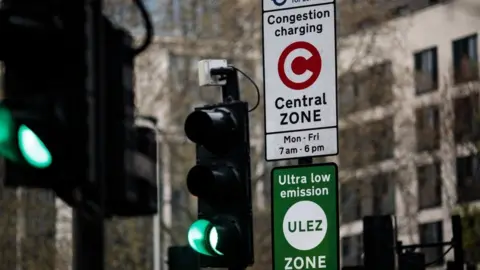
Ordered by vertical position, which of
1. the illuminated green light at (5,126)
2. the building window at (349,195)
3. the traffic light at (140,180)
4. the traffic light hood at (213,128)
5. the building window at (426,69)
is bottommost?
the traffic light at (140,180)

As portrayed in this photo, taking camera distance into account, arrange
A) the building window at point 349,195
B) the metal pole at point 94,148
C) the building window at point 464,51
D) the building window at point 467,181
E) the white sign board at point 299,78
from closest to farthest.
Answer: the metal pole at point 94,148 → the white sign board at point 299,78 → the building window at point 349,195 → the building window at point 467,181 → the building window at point 464,51

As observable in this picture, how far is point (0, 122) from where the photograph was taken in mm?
7094

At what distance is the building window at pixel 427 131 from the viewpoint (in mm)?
47938

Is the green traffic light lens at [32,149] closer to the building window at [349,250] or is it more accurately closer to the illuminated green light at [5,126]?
the illuminated green light at [5,126]

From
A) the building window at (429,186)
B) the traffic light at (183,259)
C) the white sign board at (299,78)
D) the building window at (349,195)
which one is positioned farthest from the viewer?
the building window at (429,186)

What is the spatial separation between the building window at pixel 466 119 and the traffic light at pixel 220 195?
34.1m

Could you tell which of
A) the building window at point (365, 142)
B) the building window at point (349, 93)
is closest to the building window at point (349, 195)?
the building window at point (365, 142)

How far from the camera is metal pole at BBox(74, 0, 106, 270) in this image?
6.97m

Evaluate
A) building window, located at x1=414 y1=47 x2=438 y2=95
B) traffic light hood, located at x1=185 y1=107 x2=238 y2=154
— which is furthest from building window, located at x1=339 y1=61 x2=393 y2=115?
traffic light hood, located at x1=185 y1=107 x2=238 y2=154

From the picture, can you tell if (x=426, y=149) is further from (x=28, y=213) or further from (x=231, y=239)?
(x=231, y=239)

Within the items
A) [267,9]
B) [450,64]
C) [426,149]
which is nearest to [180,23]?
[426,149]

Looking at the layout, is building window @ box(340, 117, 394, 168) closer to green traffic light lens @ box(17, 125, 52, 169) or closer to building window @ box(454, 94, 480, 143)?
building window @ box(454, 94, 480, 143)

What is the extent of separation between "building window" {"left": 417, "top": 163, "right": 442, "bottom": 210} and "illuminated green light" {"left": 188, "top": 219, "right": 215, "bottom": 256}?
37.6m

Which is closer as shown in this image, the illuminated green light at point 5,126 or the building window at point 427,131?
the illuminated green light at point 5,126
